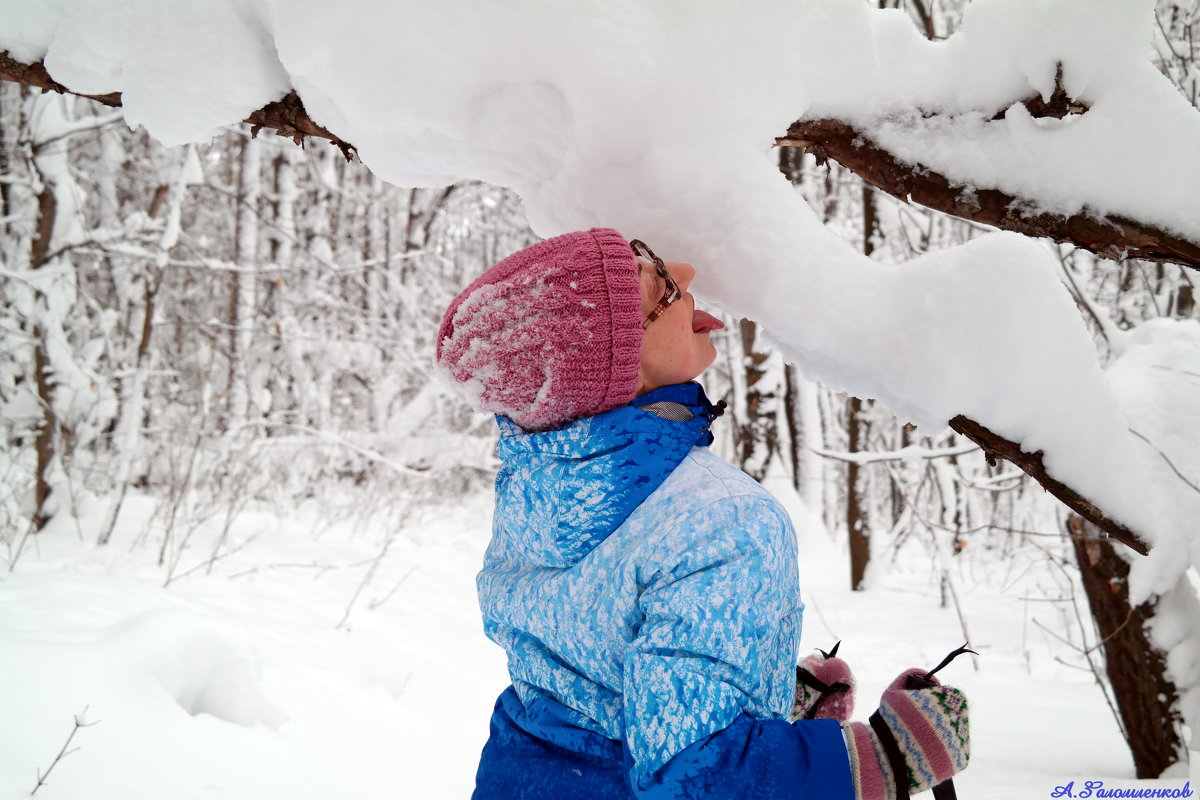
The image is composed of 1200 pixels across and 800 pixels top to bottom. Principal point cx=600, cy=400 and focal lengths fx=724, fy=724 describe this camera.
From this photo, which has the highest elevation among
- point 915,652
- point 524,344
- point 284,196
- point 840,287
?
point 284,196

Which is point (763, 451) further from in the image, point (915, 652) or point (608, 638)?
point (608, 638)

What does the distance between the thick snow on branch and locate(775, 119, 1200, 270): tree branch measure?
0.02 metres

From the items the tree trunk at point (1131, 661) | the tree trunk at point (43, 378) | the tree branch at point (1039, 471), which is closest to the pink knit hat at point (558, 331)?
the tree branch at point (1039, 471)

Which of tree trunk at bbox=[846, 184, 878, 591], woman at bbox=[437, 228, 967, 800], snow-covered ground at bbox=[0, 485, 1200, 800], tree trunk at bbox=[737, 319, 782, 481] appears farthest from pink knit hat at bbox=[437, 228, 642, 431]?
tree trunk at bbox=[737, 319, 782, 481]

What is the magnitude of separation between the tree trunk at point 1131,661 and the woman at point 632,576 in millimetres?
1985

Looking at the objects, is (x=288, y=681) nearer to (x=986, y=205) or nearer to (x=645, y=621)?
(x=645, y=621)

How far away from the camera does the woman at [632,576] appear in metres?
0.90

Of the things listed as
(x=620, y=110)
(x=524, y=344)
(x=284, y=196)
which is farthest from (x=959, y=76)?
(x=284, y=196)

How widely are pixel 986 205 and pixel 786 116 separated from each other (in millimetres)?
351

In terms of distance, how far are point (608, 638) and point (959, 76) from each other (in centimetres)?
103

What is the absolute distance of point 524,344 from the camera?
3.64ft

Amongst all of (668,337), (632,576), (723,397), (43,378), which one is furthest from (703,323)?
(43,378)

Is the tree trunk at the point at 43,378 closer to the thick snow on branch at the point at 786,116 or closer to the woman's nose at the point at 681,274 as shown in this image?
the thick snow on branch at the point at 786,116

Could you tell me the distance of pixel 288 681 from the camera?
9.14ft
